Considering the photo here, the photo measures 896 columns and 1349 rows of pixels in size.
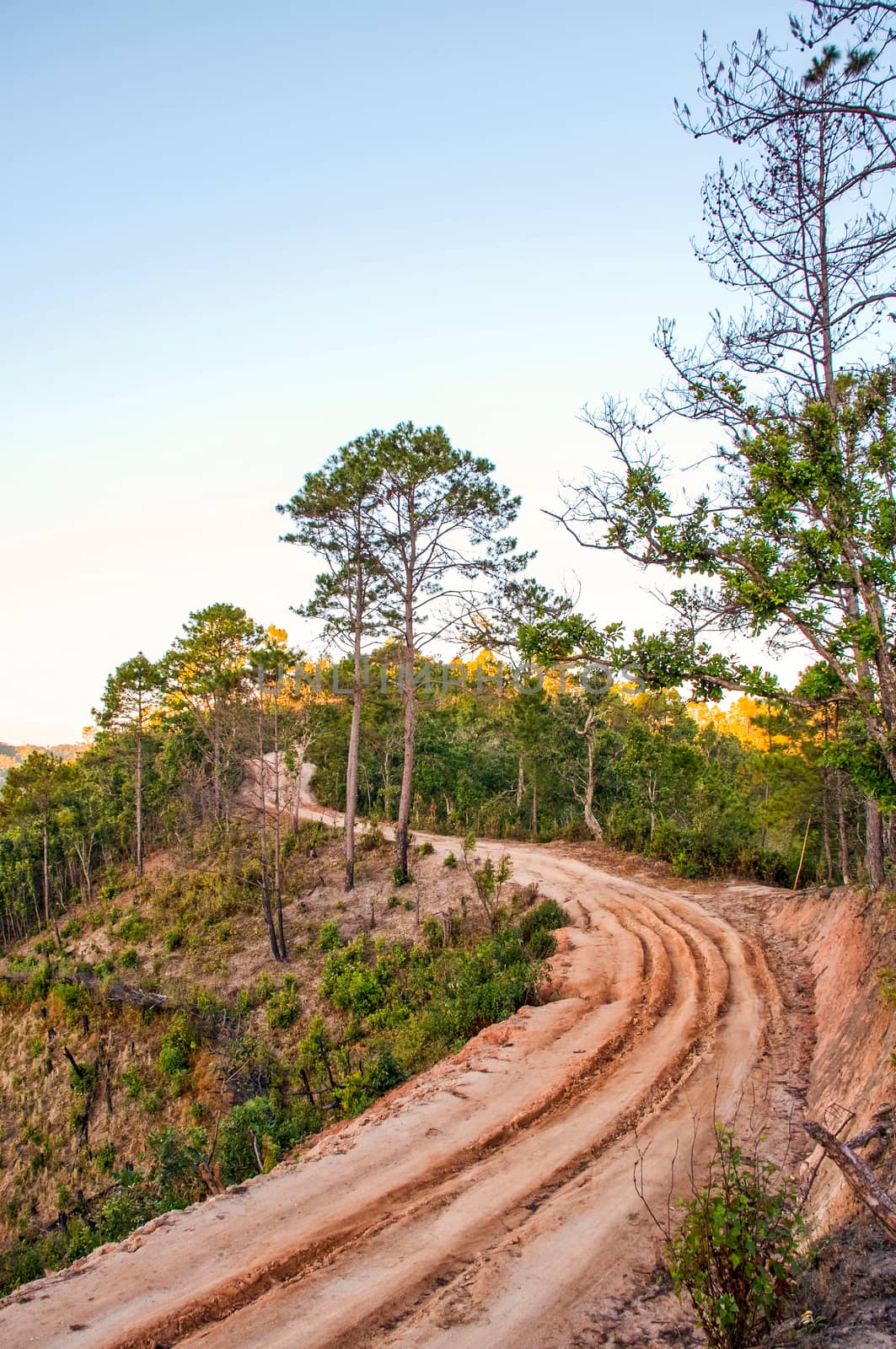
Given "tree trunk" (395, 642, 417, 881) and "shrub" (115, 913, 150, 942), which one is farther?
"shrub" (115, 913, 150, 942)

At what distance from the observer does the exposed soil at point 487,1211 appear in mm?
5008

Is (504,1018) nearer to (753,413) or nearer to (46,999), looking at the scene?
(753,413)

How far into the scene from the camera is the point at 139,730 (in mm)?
32781

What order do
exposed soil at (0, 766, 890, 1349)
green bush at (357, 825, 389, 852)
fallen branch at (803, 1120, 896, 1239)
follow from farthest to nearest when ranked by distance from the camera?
green bush at (357, 825, 389, 852)
exposed soil at (0, 766, 890, 1349)
fallen branch at (803, 1120, 896, 1239)

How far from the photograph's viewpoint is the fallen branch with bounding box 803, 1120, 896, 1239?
4270 millimetres

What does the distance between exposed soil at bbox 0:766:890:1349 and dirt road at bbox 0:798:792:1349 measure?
0.06 ft

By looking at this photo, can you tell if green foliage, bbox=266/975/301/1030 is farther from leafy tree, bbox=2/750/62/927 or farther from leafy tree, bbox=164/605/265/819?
leafy tree, bbox=2/750/62/927

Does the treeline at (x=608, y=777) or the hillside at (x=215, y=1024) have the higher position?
the treeline at (x=608, y=777)

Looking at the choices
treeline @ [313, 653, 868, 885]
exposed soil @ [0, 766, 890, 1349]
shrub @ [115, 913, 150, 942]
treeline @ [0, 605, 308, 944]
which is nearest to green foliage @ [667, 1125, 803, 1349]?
exposed soil @ [0, 766, 890, 1349]

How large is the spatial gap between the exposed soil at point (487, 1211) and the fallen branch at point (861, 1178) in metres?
1.38

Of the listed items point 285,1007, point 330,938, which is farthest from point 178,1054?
point 330,938

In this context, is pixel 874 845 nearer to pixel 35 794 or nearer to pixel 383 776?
pixel 383 776

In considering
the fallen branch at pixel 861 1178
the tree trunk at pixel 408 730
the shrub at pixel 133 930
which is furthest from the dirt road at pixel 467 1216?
the shrub at pixel 133 930

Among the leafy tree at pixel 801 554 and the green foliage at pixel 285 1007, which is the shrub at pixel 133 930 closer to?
the green foliage at pixel 285 1007
